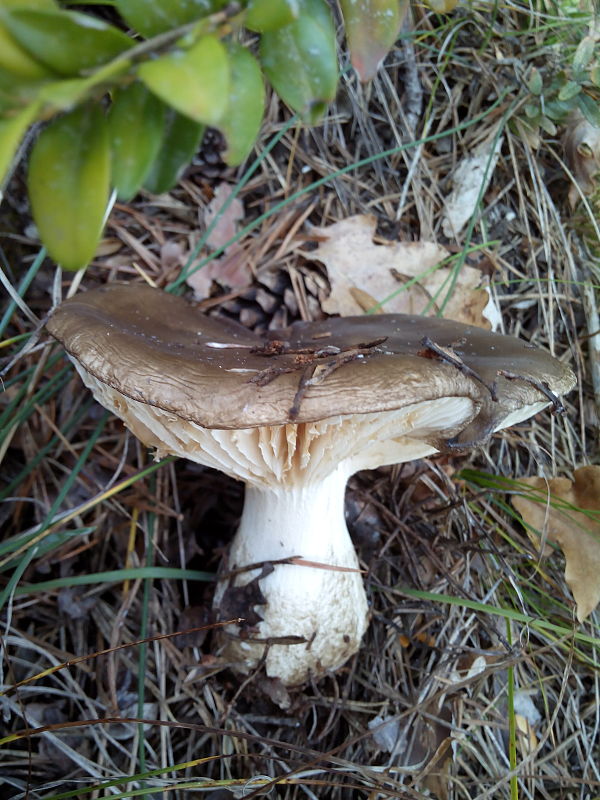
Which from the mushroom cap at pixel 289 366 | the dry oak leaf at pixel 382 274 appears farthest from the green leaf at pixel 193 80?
the dry oak leaf at pixel 382 274

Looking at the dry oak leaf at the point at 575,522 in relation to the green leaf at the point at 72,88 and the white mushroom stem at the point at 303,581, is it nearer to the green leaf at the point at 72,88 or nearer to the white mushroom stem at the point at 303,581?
the white mushroom stem at the point at 303,581

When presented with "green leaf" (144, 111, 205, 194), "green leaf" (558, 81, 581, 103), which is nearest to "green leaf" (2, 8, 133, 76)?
"green leaf" (144, 111, 205, 194)

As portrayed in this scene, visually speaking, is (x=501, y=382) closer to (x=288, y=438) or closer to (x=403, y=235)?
(x=288, y=438)

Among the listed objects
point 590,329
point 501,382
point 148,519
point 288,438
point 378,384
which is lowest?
point 148,519

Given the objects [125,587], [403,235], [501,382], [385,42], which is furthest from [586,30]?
[125,587]

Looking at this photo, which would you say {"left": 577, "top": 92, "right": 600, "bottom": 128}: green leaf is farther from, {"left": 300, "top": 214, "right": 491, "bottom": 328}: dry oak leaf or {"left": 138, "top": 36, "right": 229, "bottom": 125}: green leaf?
{"left": 138, "top": 36, "right": 229, "bottom": 125}: green leaf

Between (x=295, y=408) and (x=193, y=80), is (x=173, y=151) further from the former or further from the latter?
(x=295, y=408)

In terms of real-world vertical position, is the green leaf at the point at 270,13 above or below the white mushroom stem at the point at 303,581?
above

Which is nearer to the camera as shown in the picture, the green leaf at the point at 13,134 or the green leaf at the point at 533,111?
the green leaf at the point at 13,134
